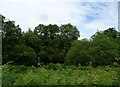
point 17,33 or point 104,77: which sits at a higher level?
point 17,33

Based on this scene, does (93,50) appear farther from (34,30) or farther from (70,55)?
(34,30)

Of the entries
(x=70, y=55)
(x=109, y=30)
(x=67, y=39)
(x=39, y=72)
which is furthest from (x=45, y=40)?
(x=39, y=72)

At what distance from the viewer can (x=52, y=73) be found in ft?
41.4

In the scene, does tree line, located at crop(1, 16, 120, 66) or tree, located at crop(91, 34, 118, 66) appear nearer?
tree, located at crop(91, 34, 118, 66)

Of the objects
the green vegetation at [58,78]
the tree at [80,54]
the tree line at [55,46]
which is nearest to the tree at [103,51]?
the tree line at [55,46]

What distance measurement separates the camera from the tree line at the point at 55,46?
3084 cm

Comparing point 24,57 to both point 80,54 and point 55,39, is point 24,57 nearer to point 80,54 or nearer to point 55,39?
point 80,54

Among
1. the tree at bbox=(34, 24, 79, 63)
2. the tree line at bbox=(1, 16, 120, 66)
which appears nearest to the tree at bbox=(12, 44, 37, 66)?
the tree line at bbox=(1, 16, 120, 66)

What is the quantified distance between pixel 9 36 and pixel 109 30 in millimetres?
16573

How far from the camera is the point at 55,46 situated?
46062 mm

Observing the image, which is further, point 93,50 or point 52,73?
point 93,50

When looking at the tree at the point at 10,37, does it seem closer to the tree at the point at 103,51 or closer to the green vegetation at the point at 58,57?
the green vegetation at the point at 58,57

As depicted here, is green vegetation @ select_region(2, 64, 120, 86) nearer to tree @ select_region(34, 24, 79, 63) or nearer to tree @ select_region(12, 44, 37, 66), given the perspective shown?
tree @ select_region(12, 44, 37, 66)

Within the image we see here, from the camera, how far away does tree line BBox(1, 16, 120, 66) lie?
3084 cm
